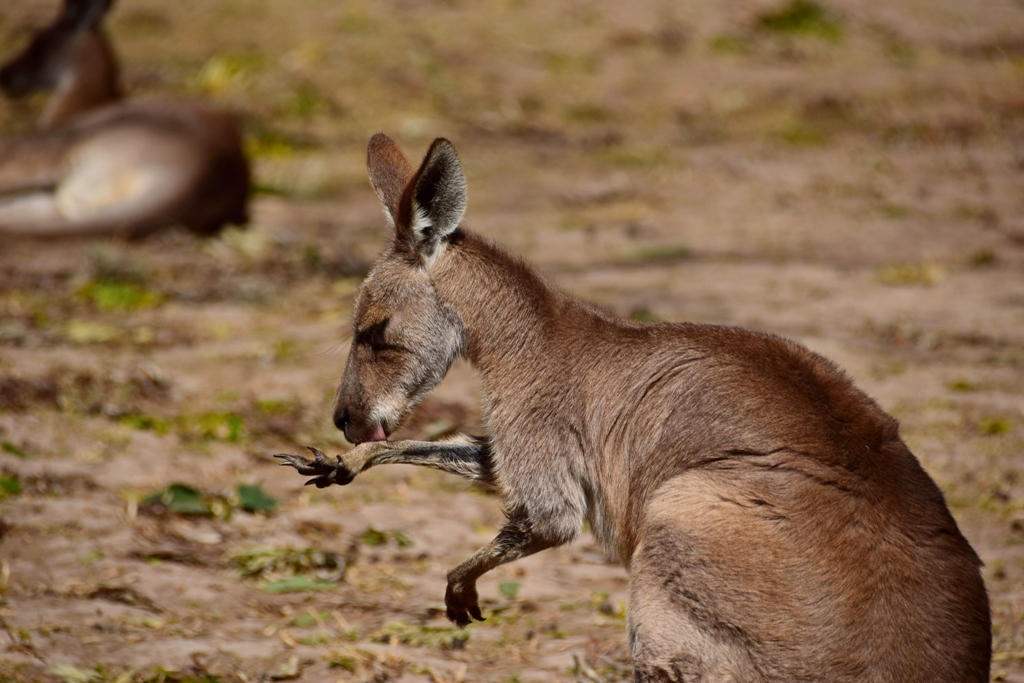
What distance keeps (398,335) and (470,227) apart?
436 centimetres

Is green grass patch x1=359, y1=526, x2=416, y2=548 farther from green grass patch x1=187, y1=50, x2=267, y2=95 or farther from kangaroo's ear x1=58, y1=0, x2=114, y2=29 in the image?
green grass patch x1=187, y1=50, x2=267, y2=95

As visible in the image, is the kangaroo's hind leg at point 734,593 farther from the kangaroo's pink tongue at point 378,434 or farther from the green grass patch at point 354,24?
the green grass patch at point 354,24

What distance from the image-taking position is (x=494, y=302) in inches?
142

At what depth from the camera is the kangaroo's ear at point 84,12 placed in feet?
30.3

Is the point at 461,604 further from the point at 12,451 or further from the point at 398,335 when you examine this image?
the point at 12,451

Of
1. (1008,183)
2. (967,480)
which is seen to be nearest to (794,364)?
(967,480)

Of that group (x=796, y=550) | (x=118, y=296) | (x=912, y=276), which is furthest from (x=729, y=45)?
(x=796, y=550)

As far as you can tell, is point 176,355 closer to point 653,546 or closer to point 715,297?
point 715,297

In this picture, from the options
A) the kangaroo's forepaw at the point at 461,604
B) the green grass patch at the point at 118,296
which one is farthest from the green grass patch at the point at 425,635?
the green grass patch at the point at 118,296

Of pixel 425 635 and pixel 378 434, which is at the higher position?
pixel 378 434

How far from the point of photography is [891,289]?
7.22 metres

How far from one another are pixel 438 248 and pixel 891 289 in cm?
443

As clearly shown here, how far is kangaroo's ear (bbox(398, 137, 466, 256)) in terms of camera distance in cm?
337

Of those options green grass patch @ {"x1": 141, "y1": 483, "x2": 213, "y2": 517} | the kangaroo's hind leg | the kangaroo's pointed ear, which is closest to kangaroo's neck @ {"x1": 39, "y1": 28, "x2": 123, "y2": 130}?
green grass patch @ {"x1": 141, "y1": 483, "x2": 213, "y2": 517}
